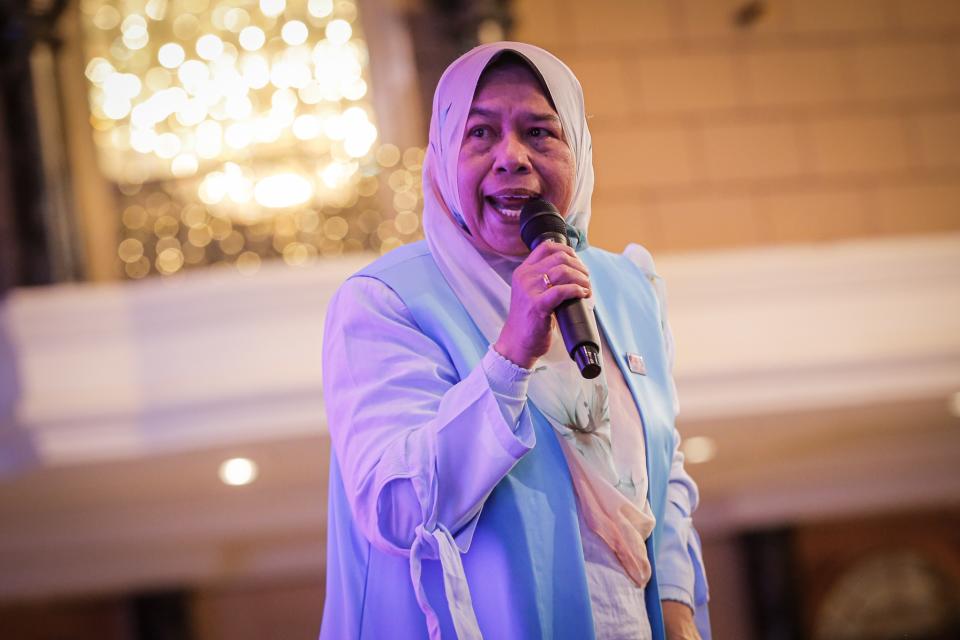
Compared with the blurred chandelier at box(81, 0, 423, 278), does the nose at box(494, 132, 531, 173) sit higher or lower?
lower

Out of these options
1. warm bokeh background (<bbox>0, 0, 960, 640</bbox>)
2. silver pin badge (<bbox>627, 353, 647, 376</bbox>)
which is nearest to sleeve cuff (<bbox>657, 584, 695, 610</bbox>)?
silver pin badge (<bbox>627, 353, 647, 376</bbox>)

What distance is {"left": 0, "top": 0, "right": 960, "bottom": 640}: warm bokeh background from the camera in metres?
3.33

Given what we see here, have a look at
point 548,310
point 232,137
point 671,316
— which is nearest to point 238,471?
point 232,137

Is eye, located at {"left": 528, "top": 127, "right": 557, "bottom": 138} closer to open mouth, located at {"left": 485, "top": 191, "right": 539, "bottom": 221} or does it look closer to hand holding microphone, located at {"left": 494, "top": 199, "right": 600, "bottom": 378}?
open mouth, located at {"left": 485, "top": 191, "right": 539, "bottom": 221}

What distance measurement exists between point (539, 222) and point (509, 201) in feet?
0.21

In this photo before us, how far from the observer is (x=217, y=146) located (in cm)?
434

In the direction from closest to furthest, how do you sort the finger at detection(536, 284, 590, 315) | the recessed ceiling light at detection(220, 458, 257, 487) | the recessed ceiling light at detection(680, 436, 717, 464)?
the finger at detection(536, 284, 590, 315) → the recessed ceiling light at detection(220, 458, 257, 487) → the recessed ceiling light at detection(680, 436, 717, 464)

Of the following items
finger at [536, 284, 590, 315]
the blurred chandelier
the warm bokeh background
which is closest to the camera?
finger at [536, 284, 590, 315]

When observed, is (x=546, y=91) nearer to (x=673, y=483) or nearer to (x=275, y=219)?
(x=673, y=483)

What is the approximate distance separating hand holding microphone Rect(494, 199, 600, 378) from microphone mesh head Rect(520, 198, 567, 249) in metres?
0.05

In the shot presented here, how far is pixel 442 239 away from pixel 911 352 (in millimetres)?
2672

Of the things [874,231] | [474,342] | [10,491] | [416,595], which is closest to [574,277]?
[474,342]

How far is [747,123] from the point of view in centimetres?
445

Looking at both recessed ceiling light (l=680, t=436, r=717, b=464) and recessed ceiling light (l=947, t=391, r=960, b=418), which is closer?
recessed ceiling light (l=947, t=391, r=960, b=418)
